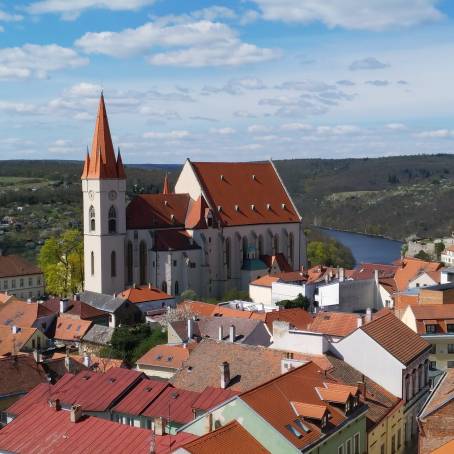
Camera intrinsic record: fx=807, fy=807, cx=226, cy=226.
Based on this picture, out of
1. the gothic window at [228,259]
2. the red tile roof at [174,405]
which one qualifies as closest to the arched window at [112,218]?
the gothic window at [228,259]

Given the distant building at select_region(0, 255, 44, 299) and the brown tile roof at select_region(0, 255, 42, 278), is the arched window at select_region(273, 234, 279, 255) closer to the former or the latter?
the distant building at select_region(0, 255, 44, 299)

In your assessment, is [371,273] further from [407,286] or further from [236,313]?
[236,313]

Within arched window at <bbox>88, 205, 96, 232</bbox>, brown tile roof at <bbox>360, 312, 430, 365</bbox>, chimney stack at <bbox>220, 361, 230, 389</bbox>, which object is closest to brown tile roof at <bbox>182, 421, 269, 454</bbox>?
chimney stack at <bbox>220, 361, 230, 389</bbox>

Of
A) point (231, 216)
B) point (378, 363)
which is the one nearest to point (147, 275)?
point (231, 216)

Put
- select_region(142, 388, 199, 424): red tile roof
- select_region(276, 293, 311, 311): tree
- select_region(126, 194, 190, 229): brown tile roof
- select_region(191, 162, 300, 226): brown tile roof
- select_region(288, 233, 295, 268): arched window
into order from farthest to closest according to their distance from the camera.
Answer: select_region(288, 233, 295, 268): arched window → select_region(191, 162, 300, 226): brown tile roof → select_region(126, 194, 190, 229): brown tile roof → select_region(276, 293, 311, 311): tree → select_region(142, 388, 199, 424): red tile roof

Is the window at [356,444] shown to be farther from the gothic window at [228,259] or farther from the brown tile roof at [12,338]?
the gothic window at [228,259]

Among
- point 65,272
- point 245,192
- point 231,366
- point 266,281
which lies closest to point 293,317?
point 231,366

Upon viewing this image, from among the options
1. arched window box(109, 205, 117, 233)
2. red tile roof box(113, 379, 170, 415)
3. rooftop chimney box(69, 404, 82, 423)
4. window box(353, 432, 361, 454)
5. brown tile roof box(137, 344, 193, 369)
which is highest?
arched window box(109, 205, 117, 233)
